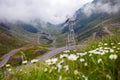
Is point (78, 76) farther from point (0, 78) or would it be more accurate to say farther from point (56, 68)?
point (0, 78)

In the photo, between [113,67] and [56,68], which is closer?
[113,67]

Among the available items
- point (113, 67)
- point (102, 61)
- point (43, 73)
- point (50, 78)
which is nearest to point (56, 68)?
point (43, 73)

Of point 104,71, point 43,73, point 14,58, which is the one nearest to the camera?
point 104,71

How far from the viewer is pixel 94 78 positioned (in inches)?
211

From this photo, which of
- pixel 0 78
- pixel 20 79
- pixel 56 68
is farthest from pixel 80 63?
pixel 0 78

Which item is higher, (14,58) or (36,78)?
(14,58)

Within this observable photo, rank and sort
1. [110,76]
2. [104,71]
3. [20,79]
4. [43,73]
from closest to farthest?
[110,76] → [104,71] → [43,73] → [20,79]

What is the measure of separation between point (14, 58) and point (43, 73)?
110116 millimetres

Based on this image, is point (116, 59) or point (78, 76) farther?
point (116, 59)

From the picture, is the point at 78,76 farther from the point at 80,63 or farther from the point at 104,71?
the point at 80,63

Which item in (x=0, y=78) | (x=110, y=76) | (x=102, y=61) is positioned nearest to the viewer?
(x=110, y=76)

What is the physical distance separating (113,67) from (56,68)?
1.80m

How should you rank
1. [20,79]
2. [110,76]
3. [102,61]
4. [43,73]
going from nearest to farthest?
[110,76]
[102,61]
[43,73]
[20,79]

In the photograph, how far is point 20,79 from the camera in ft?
23.9
